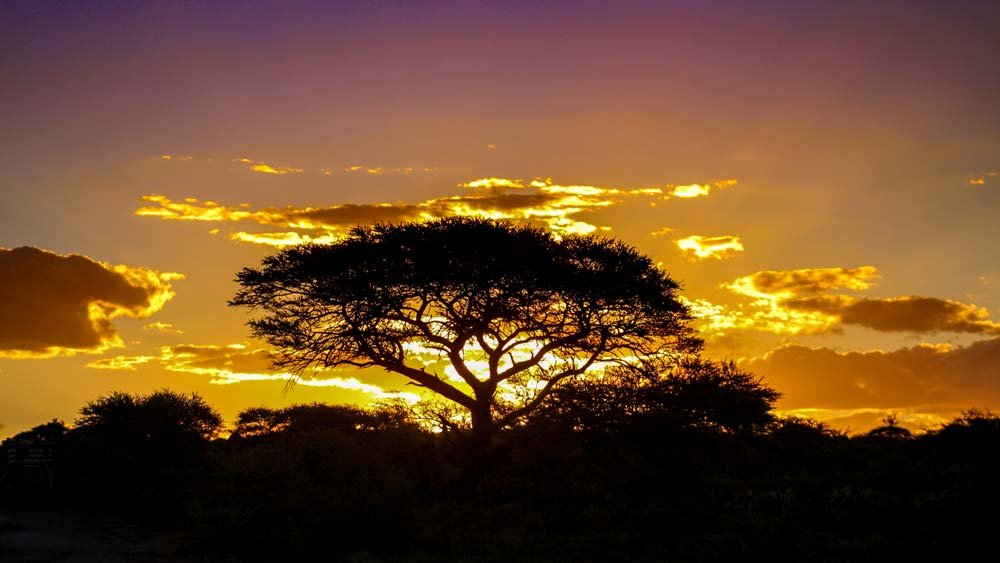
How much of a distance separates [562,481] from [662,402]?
827 cm

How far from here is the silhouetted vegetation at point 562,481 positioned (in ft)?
58.5

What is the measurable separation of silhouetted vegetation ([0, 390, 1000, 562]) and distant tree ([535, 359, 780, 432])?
0.27 ft

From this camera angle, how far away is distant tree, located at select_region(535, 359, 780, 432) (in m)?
31.4

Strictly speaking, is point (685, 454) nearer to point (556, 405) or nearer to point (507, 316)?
point (556, 405)

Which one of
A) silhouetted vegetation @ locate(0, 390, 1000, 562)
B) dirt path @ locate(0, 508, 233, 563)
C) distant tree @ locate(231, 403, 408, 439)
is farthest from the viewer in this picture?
distant tree @ locate(231, 403, 408, 439)

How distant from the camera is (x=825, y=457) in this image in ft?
100

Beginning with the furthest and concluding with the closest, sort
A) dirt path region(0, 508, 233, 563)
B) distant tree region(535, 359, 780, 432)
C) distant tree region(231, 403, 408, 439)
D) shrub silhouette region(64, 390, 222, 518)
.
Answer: distant tree region(231, 403, 408, 439) → distant tree region(535, 359, 780, 432) → shrub silhouette region(64, 390, 222, 518) → dirt path region(0, 508, 233, 563)

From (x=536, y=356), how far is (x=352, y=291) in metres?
6.78

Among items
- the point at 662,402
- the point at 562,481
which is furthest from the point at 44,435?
the point at 662,402

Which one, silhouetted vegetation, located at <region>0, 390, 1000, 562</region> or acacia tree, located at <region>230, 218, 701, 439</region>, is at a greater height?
acacia tree, located at <region>230, 218, 701, 439</region>

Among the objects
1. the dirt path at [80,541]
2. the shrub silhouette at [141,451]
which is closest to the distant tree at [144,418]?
the shrub silhouette at [141,451]

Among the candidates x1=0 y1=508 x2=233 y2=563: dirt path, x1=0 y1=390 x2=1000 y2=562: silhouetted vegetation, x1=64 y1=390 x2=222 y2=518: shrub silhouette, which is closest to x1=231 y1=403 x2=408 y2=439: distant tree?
x1=0 y1=390 x2=1000 y2=562: silhouetted vegetation

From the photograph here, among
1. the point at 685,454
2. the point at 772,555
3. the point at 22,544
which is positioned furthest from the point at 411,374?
the point at 772,555

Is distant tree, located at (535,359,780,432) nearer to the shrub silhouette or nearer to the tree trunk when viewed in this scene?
the tree trunk
